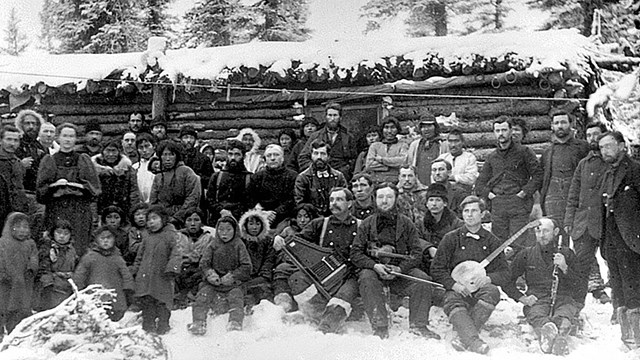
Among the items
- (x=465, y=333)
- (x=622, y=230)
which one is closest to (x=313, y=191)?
(x=465, y=333)

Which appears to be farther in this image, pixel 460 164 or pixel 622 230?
pixel 460 164

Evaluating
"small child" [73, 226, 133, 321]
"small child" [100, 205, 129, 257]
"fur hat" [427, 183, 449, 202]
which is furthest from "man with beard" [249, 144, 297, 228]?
"small child" [73, 226, 133, 321]

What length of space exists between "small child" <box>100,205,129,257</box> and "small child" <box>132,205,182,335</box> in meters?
0.51

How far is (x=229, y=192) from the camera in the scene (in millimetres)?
5922

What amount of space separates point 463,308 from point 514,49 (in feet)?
10.4

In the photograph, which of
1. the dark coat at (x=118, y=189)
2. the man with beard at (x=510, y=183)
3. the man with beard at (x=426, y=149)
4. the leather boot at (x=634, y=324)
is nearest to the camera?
the leather boot at (x=634, y=324)

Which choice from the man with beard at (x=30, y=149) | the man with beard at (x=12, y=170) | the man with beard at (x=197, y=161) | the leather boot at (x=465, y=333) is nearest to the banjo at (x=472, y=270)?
the leather boot at (x=465, y=333)

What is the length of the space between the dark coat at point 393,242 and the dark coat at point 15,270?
2.22 meters

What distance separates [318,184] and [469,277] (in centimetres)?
158

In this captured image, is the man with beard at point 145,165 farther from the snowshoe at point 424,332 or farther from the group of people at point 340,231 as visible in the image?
the snowshoe at point 424,332

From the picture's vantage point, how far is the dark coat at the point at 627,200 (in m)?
4.30

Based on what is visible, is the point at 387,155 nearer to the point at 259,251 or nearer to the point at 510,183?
the point at 510,183

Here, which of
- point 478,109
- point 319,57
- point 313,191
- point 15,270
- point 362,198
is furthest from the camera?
point 319,57

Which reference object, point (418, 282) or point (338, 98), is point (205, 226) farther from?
point (338, 98)
